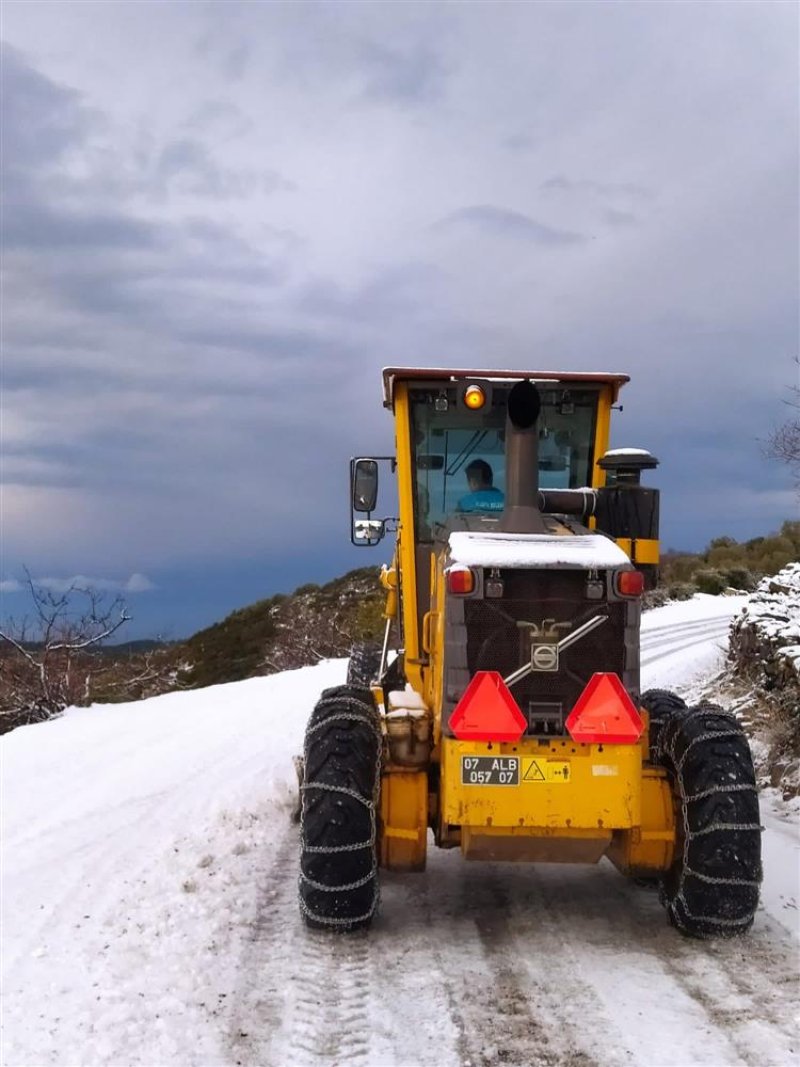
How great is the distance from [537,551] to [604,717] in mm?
839

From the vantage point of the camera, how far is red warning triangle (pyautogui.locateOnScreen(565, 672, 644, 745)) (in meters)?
4.87

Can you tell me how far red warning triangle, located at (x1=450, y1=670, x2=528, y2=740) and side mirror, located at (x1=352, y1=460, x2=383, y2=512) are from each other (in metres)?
2.36

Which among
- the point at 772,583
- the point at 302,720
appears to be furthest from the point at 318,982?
the point at 772,583

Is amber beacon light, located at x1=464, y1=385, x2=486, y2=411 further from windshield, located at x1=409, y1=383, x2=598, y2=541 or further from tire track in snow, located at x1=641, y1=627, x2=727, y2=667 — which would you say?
tire track in snow, located at x1=641, y1=627, x2=727, y2=667

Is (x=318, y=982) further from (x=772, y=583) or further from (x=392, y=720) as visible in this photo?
(x=772, y=583)

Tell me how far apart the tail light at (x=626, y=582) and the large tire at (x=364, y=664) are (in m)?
3.94

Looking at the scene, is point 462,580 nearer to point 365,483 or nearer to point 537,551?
point 537,551

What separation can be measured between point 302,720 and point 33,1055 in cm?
752

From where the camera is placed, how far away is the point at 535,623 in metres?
5.04

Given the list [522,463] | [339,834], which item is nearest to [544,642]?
[522,463]

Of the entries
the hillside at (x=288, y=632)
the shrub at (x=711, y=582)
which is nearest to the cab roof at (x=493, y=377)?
the hillside at (x=288, y=632)

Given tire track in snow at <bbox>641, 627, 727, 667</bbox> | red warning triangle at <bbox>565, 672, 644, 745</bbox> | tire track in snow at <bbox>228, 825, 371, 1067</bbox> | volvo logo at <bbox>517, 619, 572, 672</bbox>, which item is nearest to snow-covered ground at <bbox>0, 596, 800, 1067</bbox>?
tire track in snow at <bbox>228, 825, 371, 1067</bbox>

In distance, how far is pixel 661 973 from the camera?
4.55 meters

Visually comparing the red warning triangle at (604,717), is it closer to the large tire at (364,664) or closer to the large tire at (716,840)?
the large tire at (716,840)
